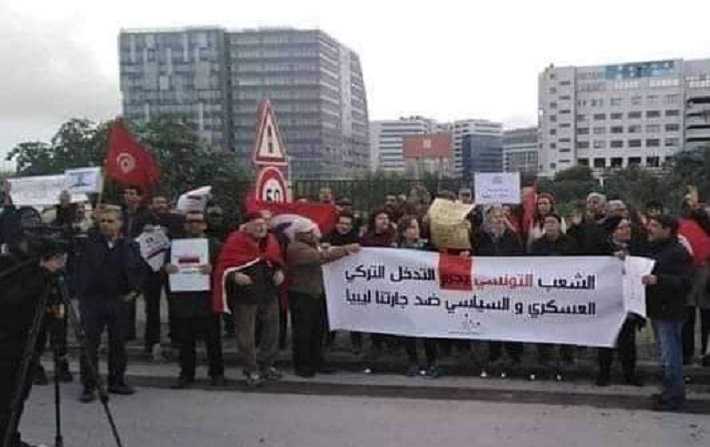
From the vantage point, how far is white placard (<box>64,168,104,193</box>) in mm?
11711

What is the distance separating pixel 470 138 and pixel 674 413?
100.0 m

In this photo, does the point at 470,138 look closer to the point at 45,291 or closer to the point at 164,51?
the point at 164,51

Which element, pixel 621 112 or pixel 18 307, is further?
pixel 621 112

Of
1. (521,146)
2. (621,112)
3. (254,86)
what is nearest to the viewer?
(254,86)

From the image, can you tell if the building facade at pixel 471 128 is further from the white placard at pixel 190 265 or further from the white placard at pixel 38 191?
the white placard at pixel 190 265

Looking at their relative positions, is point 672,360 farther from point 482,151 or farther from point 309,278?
point 482,151

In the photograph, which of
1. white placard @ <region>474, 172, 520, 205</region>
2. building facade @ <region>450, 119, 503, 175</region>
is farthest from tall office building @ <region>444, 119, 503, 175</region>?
white placard @ <region>474, 172, 520, 205</region>

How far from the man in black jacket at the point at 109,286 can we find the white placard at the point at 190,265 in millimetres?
412

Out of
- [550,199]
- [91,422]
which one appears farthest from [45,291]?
[550,199]

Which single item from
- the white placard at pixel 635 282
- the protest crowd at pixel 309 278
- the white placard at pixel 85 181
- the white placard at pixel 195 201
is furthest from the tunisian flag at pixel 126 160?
the white placard at pixel 635 282

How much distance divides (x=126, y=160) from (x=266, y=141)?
258cm

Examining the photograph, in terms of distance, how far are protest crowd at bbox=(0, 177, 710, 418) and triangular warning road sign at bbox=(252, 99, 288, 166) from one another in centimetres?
52

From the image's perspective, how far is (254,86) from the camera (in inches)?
995

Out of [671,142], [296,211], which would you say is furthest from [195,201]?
[671,142]
